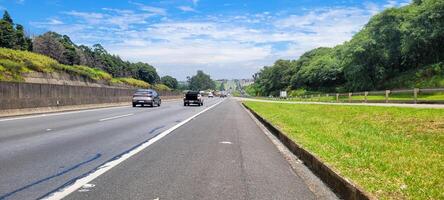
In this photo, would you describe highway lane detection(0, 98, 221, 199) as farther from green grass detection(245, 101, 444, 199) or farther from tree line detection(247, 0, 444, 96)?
tree line detection(247, 0, 444, 96)

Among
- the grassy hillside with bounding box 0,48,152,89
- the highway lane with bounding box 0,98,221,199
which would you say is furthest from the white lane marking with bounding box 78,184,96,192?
the grassy hillside with bounding box 0,48,152,89

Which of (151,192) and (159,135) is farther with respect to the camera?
(159,135)

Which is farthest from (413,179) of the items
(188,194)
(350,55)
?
(350,55)

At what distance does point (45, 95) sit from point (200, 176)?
78.1ft

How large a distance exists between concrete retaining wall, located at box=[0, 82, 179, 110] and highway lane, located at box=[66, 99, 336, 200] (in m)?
15.7

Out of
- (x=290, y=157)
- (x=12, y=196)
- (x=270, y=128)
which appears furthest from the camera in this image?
(x=270, y=128)

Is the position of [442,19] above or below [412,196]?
above

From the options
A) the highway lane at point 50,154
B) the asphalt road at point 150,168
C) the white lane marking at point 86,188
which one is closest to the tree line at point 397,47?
the highway lane at point 50,154

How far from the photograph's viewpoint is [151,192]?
689 cm

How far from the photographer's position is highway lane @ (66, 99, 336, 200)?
6.89 metres

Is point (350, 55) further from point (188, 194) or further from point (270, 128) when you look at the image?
point (188, 194)

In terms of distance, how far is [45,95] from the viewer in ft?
97.7

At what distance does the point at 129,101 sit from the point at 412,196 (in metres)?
48.7

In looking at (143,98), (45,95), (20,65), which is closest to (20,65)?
(20,65)
